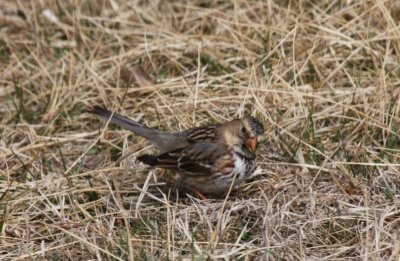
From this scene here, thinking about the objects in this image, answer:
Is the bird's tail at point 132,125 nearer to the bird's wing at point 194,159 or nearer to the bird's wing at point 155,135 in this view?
the bird's wing at point 155,135

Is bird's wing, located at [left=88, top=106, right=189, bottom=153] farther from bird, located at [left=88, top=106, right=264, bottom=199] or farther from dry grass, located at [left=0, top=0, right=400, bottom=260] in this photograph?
dry grass, located at [left=0, top=0, right=400, bottom=260]

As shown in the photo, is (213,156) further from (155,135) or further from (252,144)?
(155,135)

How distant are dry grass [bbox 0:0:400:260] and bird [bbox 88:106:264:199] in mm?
131

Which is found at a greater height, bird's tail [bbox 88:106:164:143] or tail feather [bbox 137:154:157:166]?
bird's tail [bbox 88:106:164:143]

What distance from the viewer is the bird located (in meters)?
5.53

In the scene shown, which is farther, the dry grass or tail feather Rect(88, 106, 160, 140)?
tail feather Rect(88, 106, 160, 140)

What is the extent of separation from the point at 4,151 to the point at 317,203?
2139 millimetres

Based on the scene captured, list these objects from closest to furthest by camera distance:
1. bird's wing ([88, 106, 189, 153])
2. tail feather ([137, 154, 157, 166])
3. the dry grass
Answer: the dry grass
tail feather ([137, 154, 157, 166])
bird's wing ([88, 106, 189, 153])

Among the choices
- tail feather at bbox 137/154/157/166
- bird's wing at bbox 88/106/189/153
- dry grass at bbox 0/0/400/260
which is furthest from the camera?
bird's wing at bbox 88/106/189/153

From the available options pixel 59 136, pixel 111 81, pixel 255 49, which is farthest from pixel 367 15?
pixel 59 136

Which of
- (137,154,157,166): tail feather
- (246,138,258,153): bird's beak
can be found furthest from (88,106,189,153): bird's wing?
(246,138,258,153): bird's beak

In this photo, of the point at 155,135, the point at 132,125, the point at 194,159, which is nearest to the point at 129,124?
the point at 132,125

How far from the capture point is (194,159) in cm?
562

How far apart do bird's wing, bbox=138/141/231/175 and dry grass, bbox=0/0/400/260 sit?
19cm
